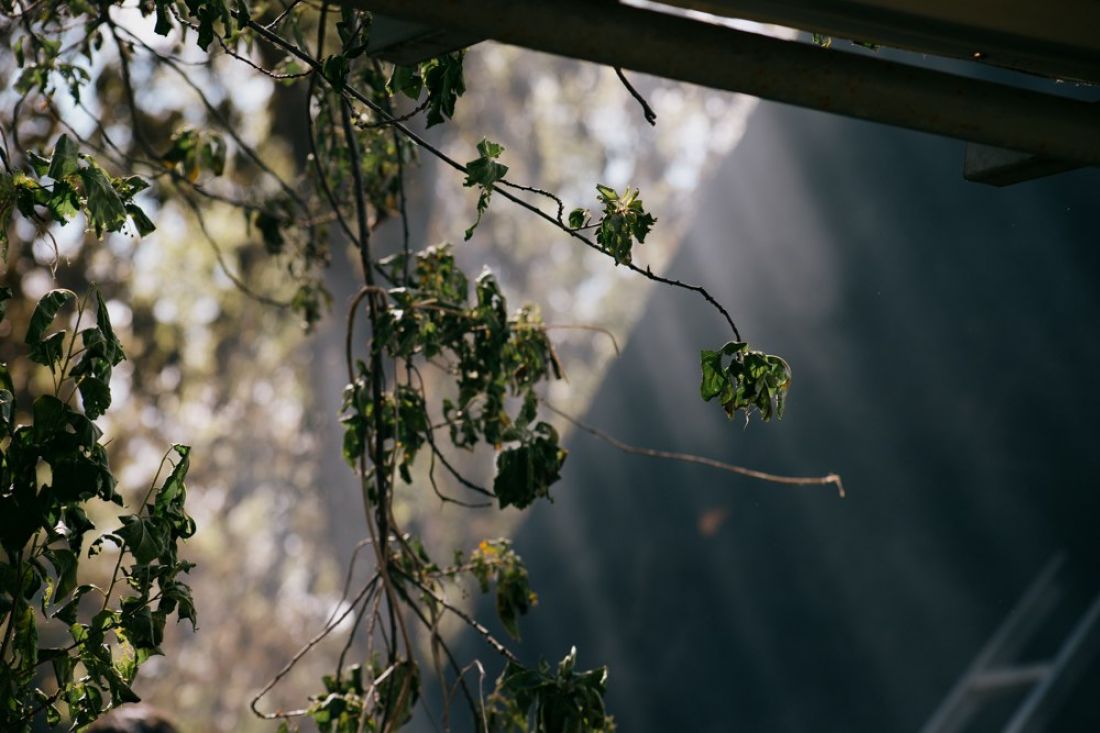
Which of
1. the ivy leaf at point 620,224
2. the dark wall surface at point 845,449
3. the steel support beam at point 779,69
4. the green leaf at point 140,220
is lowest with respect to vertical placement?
the steel support beam at point 779,69

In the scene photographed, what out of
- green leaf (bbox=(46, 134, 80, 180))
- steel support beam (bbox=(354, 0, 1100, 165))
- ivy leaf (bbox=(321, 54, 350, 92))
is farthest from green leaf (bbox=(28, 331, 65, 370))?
steel support beam (bbox=(354, 0, 1100, 165))

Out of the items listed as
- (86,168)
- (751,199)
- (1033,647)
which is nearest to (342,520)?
(751,199)

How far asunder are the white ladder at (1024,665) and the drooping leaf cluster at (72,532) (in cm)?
464

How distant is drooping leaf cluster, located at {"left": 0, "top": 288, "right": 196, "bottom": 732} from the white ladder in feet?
15.2

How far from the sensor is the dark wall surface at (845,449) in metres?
6.15

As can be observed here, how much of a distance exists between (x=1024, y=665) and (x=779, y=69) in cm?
532

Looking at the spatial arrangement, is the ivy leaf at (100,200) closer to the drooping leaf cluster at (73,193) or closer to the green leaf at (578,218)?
the drooping leaf cluster at (73,193)

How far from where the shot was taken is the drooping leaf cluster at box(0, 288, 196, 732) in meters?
2.18

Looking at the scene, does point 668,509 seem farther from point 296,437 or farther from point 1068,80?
point 296,437

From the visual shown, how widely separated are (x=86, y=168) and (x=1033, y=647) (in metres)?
5.65

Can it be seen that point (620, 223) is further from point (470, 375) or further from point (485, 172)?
point (470, 375)

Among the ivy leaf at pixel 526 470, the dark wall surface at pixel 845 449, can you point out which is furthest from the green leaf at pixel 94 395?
the dark wall surface at pixel 845 449

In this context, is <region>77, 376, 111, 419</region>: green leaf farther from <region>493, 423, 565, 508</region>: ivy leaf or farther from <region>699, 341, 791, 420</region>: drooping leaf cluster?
<region>699, 341, 791, 420</region>: drooping leaf cluster

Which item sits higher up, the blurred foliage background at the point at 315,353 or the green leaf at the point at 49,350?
the blurred foliage background at the point at 315,353
